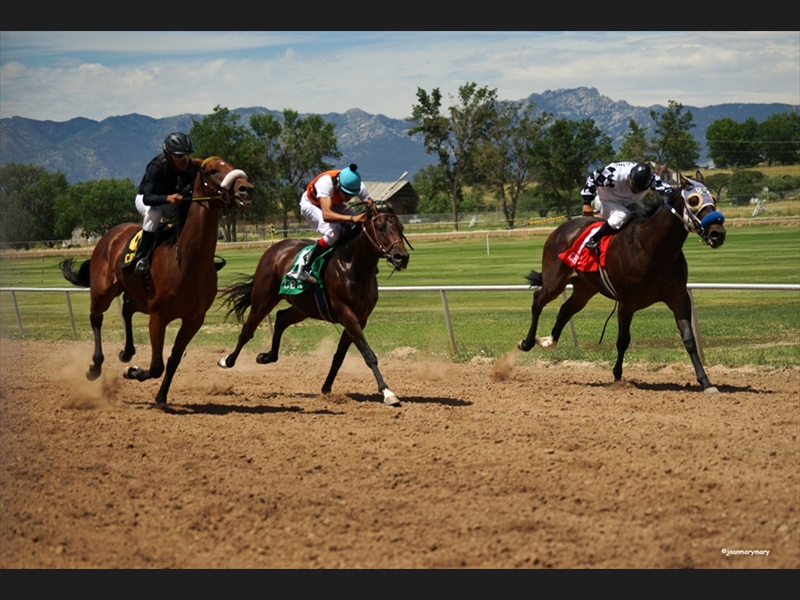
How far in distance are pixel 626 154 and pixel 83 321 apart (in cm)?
4823

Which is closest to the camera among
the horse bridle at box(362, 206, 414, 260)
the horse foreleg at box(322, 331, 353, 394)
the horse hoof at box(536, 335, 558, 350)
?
the horse bridle at box(362, 206, 414, 260)

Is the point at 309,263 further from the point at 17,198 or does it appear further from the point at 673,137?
the point at 673,137

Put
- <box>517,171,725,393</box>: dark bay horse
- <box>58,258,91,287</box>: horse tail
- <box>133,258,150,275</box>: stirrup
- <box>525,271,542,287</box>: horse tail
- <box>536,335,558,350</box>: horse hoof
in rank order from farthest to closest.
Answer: <box>525,271,542,287</box>: horse tail → <box>58,258,91,287</box>: horse tail → <box>536,335,558,350</box>: horse hoof → <box>133,258,150,275</box>: stirrup → <box>517,171,725,393</box>: dark bay horse

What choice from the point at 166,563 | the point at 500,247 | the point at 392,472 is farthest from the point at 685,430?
the point at 500,247

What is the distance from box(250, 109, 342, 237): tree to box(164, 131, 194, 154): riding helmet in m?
58.2

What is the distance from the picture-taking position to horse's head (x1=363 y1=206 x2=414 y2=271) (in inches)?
336

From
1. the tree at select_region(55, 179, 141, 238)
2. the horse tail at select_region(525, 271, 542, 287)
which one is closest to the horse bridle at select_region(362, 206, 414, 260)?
the horse tail at select_region(525, 271, 542, 287)

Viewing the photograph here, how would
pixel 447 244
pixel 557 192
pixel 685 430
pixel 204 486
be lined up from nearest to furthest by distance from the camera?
pixel 204 486, pixel 685 430, pixel 447 244, pixel 557 192

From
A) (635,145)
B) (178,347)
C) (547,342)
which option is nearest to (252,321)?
(178,347)

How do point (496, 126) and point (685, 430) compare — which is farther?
point (496, 126)

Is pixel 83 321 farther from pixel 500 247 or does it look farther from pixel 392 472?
pixel 500 247

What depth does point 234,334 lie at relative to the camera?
16.8 m

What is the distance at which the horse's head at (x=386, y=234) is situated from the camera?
8.54m

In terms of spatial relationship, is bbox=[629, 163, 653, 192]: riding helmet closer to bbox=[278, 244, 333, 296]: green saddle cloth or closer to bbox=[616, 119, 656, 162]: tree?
bbox=[278, 244, 333, 296]: green saddle cloth
